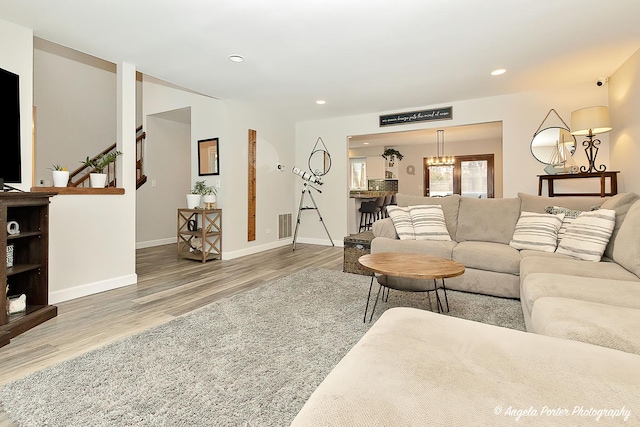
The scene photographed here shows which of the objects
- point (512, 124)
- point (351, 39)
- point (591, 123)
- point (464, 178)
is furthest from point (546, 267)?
point (464, 178)

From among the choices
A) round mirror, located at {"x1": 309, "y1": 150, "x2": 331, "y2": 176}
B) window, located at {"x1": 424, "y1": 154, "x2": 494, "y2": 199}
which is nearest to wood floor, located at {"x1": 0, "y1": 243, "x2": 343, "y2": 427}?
round mirror, located at {"x1": 309, "y1": 150, "x2": 331, "y2": 176}

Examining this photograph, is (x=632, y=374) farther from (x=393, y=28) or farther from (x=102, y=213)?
(x=102, y=213)

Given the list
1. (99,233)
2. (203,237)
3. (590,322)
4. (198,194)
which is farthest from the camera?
(198,194)

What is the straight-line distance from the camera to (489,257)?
9.62ft

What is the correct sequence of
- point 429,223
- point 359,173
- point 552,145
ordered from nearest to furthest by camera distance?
point 429,223 → point 552,145 → point 359,173

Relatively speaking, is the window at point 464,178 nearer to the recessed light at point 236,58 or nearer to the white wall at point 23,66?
the recessed light at point 236,58

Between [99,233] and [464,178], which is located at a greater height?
[464,178]

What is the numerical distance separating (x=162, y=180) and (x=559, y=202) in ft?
20.1

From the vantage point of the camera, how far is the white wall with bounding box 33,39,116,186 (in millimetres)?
4594

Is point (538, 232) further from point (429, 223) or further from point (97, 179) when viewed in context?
point (97, 179)

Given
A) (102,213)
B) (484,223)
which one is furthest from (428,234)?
(102,213)

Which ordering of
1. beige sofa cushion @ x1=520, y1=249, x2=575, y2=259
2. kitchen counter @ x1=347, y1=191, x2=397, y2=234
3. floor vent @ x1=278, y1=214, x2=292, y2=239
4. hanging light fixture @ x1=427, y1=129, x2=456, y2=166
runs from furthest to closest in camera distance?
1. hanging light fixture @ x1=427, y1=129, x2=456, y2=166
2. kitchen counter @ x1=347, y1=191, x2=397, y2=234
3. floor vent @ x1=278, y1=214, x2=292, y2=239
4. beige sofa cushion @ x1=520, y1=249, x2=575, y2=259

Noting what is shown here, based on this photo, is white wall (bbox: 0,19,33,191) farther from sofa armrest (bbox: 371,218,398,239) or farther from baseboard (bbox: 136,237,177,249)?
sofa armrest (bbox: 371,218,398,239)

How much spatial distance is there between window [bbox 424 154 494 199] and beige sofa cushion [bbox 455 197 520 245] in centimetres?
567
